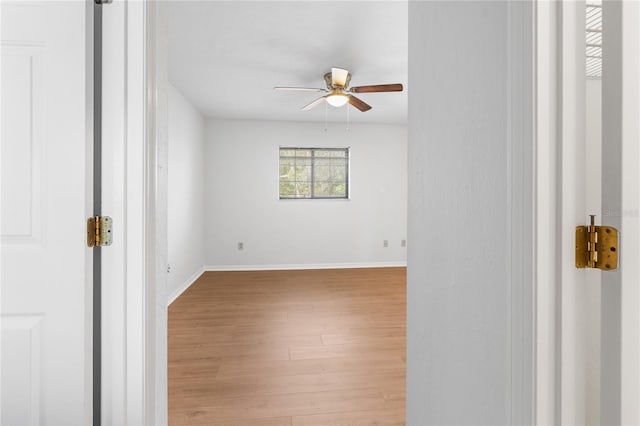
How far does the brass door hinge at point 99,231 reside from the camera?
3.21 ft

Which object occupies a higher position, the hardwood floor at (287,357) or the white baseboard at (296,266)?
the white baseboard at (296,266)

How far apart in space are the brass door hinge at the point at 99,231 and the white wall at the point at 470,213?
978 millimetres

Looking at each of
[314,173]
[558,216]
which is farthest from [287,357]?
[314,173]

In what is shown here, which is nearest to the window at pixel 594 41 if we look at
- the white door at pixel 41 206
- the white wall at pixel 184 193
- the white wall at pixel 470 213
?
the white wall at pixel 470 213

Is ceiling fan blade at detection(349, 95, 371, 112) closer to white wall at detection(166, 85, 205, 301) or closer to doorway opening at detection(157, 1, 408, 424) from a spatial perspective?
doorway opening at detection(157, 1, 408, 424)

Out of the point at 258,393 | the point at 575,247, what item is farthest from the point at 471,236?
the point at 258,393

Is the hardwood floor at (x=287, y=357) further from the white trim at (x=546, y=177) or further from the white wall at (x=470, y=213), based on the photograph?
the white trim at (x=546, y=177)

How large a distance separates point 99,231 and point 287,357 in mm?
1769

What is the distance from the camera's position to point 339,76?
3.15m

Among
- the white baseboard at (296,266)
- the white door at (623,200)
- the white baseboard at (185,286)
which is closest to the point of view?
the white door at (623,200)

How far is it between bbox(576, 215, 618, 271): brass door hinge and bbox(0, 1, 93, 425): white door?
1194 mm

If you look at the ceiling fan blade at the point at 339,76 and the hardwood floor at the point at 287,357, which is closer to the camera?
the hardwood floor at the point at 287,357

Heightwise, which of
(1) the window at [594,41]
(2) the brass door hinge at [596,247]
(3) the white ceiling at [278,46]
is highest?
(3) the white ceiling at [278,46]

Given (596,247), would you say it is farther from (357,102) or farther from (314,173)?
(314,173)
